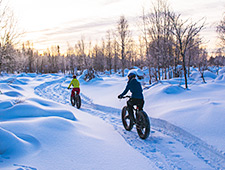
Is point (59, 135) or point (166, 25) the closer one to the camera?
point (59, 135)

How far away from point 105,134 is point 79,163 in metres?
1.90

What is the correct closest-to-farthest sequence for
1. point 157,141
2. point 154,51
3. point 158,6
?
point 157,141
point 158,6
point 154,51

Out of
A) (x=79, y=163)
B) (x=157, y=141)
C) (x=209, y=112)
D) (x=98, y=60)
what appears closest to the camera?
(x=79, y=163)

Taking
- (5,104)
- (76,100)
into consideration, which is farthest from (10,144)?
(76,100)

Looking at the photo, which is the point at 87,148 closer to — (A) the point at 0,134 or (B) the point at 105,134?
(B) the point at 105,134

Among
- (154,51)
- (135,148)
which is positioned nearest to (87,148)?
(135,148)

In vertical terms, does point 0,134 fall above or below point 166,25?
below

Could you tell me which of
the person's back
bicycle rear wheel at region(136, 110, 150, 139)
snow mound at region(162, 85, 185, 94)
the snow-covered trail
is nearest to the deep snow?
the snow-covered trail

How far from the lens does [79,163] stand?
10.7 ft

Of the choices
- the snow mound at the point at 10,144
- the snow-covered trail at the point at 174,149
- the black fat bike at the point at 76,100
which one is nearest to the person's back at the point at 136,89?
the snow-covered trail at the point at 174,149

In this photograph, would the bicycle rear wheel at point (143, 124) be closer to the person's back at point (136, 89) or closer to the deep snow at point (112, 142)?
the deep snow at point (112, 142)

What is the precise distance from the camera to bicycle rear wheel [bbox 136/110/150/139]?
457 cm

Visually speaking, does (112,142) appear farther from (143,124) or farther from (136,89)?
(136,89)

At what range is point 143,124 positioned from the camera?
4699 mm
